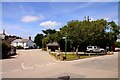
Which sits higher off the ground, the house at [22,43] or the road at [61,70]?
the house at [22,43]

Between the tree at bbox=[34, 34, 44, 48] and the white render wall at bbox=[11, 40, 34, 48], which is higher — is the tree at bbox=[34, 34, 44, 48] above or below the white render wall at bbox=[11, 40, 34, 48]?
above

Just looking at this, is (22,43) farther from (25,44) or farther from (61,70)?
(61,70)

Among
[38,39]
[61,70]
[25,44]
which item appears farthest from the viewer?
[38,39]

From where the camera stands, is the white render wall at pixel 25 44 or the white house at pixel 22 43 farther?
the white house at pixel 22 43

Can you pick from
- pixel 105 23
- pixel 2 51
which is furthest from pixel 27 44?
pixel 2 51

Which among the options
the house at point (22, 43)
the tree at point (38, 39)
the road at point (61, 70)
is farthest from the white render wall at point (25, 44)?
the road at point (61, 70)

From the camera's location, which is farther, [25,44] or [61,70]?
[25,44]

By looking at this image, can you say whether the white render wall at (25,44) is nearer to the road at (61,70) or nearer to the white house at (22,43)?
the white house at (22,43)

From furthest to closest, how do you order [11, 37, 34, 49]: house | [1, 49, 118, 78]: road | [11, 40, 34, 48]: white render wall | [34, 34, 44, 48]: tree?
[34, 34, 44, 48]: tree → [11, 37, 34, 49]: house → [11, 40, 34, 48]: white render wall → [1, 49, 118, 78]: road

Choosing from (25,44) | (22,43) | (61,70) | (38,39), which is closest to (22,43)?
(22,43)

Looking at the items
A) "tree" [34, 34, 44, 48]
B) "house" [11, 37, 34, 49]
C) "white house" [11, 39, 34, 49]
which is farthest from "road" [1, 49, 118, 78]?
"tree" [34, 34, 44, 48]

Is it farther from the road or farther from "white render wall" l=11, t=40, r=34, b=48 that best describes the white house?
the road

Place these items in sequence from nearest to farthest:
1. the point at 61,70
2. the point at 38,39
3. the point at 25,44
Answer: the point at 61,70 → the point at 25,44 → the point at 38,39

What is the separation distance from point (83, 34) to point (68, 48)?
22.0 meters
